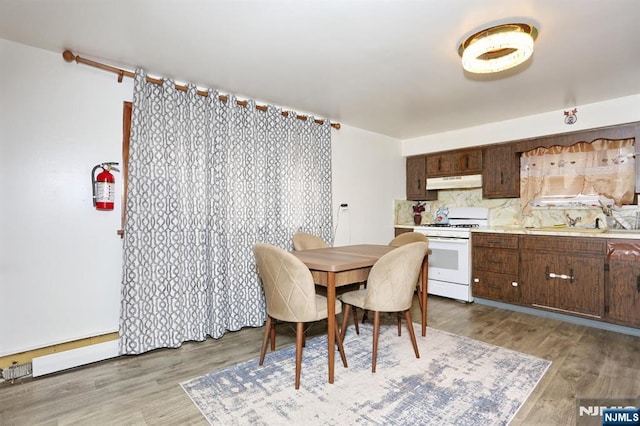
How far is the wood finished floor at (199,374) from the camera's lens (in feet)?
5.97

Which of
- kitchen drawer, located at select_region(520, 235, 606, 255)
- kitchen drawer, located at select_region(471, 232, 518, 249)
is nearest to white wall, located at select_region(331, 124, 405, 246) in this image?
kitchen drawer, located at select_region(471, 232, 518, 249)

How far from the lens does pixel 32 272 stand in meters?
2.24

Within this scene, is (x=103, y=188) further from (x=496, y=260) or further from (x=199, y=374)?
(x=496, y=260)

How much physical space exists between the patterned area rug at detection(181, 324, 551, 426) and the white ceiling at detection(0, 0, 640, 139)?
235cm

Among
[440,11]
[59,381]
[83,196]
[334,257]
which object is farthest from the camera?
[334,257]

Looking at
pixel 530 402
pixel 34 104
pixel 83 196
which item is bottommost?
pixel 530 402

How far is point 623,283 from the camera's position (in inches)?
121

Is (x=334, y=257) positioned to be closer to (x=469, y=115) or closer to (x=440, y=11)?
(x=440, y=11)

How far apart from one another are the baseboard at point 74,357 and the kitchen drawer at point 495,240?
4087 millimetres

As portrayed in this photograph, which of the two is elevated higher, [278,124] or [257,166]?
[278,124]

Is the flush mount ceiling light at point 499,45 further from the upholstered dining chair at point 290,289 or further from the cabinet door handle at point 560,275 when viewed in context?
the cabinet door handle at point 560,275

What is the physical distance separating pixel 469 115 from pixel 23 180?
4396mm

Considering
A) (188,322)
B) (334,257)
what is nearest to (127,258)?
(188,322)

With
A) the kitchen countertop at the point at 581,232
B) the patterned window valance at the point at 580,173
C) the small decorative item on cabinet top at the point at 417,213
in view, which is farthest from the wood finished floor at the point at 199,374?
the small decorative item on cabinet top at the point at 417,213
